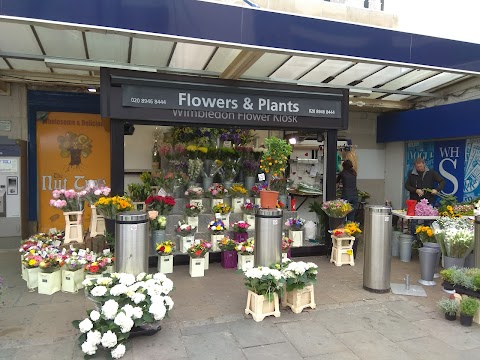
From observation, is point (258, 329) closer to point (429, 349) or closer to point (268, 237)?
point (268, 237)

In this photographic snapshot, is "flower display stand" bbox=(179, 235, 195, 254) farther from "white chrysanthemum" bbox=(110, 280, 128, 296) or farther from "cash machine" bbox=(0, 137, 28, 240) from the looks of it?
"cash machine" bbox=(0, 137, 28, 240)

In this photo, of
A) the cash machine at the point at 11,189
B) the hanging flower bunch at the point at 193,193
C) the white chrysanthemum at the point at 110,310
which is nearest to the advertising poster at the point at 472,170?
the hanging flower bunch at the point at 193,193

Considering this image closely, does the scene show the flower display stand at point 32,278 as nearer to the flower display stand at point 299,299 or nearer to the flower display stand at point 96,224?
the flower display stand at point 96,224

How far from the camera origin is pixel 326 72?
Answer: 6621 mm

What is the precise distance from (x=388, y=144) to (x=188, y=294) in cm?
784

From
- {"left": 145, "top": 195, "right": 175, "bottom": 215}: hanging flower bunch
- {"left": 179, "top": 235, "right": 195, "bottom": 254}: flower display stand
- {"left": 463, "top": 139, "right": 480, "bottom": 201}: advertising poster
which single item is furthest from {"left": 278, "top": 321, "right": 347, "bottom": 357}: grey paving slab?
{"left": 463, "top": 139, "right": 480, "bottom": 201}: advertising poster

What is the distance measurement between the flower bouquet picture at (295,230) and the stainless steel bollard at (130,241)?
3286mm

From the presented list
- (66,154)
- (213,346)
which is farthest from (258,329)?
(66,154)

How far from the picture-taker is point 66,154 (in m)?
8.16

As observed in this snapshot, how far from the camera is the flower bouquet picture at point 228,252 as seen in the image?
6078 millimetres

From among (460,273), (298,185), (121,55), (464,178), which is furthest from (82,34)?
(464,178)

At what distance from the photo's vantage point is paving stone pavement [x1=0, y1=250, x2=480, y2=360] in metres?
3.47

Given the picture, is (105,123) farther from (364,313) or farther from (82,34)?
(364,313)

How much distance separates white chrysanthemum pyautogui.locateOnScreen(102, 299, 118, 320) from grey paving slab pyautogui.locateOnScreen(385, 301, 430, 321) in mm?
3230
